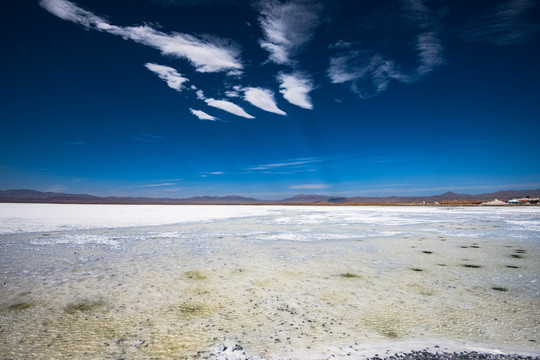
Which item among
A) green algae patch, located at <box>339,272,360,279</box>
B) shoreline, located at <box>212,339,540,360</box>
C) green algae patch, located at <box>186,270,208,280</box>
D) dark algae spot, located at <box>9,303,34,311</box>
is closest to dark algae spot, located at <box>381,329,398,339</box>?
shoreline, located at <box>212,339,540,360</box>

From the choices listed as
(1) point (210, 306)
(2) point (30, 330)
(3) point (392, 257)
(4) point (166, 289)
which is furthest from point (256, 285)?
(3) point (392, 257)

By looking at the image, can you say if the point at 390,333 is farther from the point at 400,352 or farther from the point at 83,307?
the point at 83,307

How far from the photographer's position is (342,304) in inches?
152

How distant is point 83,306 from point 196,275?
190 cm

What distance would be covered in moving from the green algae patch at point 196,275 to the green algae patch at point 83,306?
1573mm

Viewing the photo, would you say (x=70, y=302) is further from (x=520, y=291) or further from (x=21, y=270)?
(x=520, y=291)

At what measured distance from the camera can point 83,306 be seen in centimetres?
374

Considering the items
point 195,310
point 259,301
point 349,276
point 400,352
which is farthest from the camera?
point 349,276

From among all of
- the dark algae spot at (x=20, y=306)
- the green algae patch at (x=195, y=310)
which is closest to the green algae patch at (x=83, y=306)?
the dark algae spot at (x=20, y=306)

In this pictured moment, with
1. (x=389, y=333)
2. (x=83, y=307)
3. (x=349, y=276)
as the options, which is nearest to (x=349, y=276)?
(x=349, y=276)

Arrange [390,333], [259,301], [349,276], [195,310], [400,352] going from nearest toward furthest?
[400,352], [390,333], [195,310], [259,301], [349,276]

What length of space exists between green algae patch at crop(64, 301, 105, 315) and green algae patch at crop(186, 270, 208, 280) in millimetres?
1573

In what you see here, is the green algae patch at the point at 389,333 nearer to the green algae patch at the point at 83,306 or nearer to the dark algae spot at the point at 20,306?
the green algae patch at the point at 83,306

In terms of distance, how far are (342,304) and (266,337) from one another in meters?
1.41
